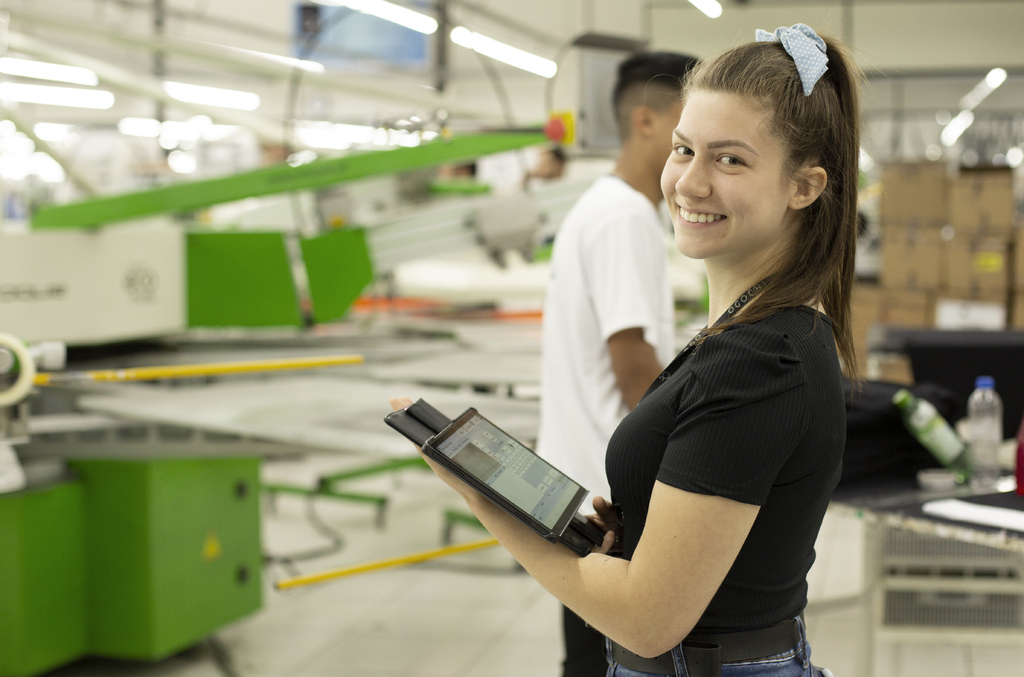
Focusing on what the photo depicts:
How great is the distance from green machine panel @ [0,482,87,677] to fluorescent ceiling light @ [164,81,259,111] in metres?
7.89

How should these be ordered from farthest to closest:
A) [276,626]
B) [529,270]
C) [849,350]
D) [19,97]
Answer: [19,97] < [529,270] < [276,626] < [849,350]

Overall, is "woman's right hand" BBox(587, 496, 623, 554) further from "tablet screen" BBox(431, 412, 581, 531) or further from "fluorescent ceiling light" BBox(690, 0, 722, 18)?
"fluorescent ceiling light" BBox(690, 0, 722, 18)

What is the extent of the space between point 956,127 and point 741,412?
14.7m

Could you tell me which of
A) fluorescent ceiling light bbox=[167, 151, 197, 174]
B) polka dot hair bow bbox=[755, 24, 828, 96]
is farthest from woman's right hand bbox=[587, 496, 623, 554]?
fluorescent ceiling light bbox=[167, 151, 197, 174]

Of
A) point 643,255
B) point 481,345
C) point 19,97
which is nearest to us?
point 643,255

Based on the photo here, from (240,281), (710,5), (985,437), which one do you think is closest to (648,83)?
(985,437)

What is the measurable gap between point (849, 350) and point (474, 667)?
2.53 metres

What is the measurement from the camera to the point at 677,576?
883 millimetres

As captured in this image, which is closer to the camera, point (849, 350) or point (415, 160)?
point (849, 350)

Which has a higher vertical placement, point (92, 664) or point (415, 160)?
point (415, 160)

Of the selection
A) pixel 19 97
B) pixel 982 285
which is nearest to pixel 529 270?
pixel 982 285

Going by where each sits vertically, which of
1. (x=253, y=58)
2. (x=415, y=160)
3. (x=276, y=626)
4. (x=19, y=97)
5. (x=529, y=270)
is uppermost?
(x=19, y=97)

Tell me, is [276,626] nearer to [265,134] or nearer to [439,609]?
[439,609]

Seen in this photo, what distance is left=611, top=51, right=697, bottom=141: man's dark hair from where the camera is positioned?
2012mm
